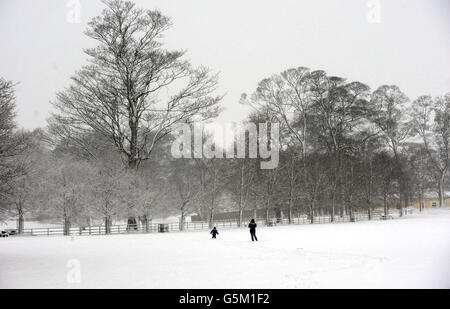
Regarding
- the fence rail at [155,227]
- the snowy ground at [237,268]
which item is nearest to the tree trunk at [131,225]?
the fence rail at [155,227]

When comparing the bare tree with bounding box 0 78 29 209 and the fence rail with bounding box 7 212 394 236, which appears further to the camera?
the fence rail with bounding box 7 212 394 236

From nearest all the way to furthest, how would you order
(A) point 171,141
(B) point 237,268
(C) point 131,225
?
1. (B) point 237,268
2. (C) point 131,225
3. (A) point 171,141

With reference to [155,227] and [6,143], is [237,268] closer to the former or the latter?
[6,143]

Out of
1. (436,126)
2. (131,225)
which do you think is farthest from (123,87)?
(436,126)

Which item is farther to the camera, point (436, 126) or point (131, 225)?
point (436, 126)

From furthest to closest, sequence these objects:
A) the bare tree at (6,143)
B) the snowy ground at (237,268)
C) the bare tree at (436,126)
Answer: the bare tree at (436,126)
the bare tree at (6,143)
the snowy ground at (237,268)

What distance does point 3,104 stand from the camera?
18531 millimetres

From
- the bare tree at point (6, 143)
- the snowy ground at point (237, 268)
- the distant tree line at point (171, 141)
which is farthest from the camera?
the distant tree line at point (171, 141)

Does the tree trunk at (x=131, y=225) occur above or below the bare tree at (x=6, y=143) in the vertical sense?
below

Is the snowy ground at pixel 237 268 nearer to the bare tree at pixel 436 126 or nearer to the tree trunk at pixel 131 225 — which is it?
the tree trunk at pixel 131 225

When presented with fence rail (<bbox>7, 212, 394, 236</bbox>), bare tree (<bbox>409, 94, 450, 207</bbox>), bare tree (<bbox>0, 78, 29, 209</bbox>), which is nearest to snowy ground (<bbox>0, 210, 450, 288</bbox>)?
bare tree (<bbox>0, 78, 29, 209</bbox>)

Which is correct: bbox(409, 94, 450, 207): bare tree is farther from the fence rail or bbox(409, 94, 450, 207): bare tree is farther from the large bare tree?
the large bare tree
